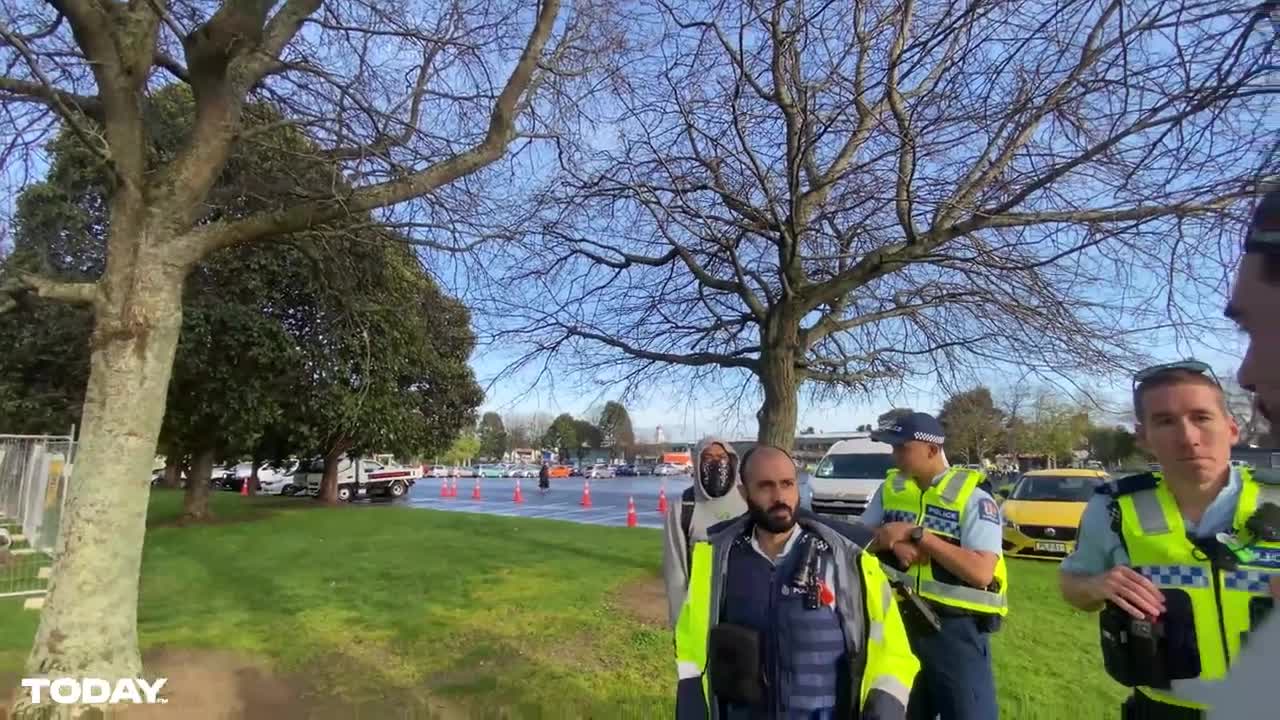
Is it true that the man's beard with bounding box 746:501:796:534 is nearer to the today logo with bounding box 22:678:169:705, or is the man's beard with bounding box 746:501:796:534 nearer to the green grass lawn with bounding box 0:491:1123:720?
the green grass lawn with bounding box 0:491:1123:720

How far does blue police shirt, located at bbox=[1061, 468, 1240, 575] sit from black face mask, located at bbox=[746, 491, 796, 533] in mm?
852

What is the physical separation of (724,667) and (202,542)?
15024 millimetres

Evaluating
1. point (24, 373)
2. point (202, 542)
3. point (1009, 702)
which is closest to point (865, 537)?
point (1009, 702)

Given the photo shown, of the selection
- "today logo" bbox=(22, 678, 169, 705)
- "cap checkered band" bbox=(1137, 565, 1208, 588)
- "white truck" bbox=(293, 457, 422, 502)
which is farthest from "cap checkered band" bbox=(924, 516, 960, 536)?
"white truck" bbox=(293, 457, 422, 502)

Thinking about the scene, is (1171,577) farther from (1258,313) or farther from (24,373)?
(24,373)

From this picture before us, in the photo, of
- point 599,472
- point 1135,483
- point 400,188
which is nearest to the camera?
point 1135,483

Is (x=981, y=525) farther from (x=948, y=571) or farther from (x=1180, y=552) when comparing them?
(x=1180, y=552)

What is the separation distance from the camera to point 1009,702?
5277 mm

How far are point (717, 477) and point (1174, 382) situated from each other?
8.15 feet

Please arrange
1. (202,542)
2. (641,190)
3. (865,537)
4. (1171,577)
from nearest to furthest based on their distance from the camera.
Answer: (1171,577)
(865,537)
(641,190)
(202,542)

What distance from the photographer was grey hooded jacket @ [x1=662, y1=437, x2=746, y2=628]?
3996mm

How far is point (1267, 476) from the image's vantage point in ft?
5.27

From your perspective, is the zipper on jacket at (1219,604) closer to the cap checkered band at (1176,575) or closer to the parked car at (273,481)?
the cap checkered band at (1176,575)

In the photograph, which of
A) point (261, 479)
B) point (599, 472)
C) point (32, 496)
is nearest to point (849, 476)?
point (32, 496)
